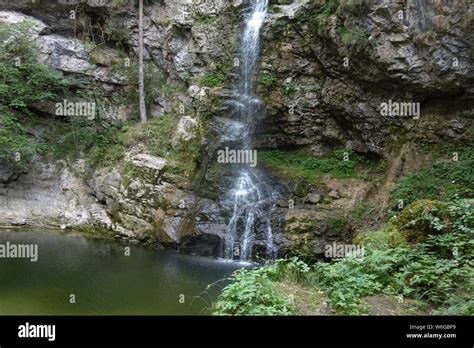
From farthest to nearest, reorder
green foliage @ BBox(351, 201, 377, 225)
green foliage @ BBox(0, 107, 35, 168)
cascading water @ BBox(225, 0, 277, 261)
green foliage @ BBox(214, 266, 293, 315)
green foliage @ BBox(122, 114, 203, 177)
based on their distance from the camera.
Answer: green foliage @ BBox(0, 107, 35, 168)
green foliage @ BBox(122, 114, 203, 177)
cascading water @ BBox(225, 0, 277, 261)
green foliage @ BBox(351, 201, 377, 225)
green foliage @ BBox(214, 266, 293, 315)

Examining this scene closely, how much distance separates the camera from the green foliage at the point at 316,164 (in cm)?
1436

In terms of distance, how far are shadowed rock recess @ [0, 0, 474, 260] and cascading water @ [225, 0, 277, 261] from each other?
0.18 feet

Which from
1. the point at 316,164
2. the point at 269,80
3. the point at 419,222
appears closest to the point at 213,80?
the point at 269,80

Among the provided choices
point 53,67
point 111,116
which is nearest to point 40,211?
point 111,116

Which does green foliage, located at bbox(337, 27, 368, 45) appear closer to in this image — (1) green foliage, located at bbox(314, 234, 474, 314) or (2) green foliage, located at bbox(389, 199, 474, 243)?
(2) green foliage, located at bbox(389, 199, 474, 243)

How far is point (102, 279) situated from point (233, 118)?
25.0 feet

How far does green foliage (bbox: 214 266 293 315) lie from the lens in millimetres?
4859

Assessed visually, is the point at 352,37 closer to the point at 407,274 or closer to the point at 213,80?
the point at 213,80

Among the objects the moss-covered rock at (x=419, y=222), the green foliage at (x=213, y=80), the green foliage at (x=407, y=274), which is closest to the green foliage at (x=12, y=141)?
the green foliage at (x=213, y=80)

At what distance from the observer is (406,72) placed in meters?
12.1

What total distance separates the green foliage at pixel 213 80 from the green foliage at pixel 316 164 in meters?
3.36

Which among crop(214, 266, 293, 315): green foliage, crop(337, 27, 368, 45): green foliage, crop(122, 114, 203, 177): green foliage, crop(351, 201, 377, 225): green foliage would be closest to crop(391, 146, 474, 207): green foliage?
crop(351, 201, 377, 225): green foliage

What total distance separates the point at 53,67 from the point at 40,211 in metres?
6.51
